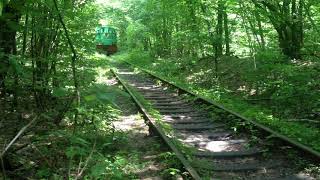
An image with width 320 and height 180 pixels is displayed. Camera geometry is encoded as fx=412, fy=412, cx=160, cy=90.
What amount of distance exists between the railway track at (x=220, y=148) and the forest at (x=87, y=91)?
316 mm

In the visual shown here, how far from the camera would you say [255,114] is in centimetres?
827

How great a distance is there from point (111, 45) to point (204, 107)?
2965 cm

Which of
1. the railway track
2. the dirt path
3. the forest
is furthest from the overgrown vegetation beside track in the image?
the dirt path

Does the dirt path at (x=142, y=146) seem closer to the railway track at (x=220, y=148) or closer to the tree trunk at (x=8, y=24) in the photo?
the railway track at (x=220, y=148)

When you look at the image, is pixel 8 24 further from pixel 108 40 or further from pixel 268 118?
pixel 108 40

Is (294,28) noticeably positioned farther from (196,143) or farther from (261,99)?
(196,143)

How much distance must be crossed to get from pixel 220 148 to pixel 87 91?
374 cm

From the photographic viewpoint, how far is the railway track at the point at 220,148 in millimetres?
5305

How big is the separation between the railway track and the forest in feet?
1.04

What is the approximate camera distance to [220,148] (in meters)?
6.50

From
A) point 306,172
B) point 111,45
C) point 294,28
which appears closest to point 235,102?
point 294,28

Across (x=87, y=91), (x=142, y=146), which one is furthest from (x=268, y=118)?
(x=87, y=91)

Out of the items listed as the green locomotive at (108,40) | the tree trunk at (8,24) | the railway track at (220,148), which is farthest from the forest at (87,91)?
the green locomotive at (108,40)

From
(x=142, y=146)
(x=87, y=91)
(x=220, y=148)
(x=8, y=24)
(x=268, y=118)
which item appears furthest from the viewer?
(x=268, y=118)
